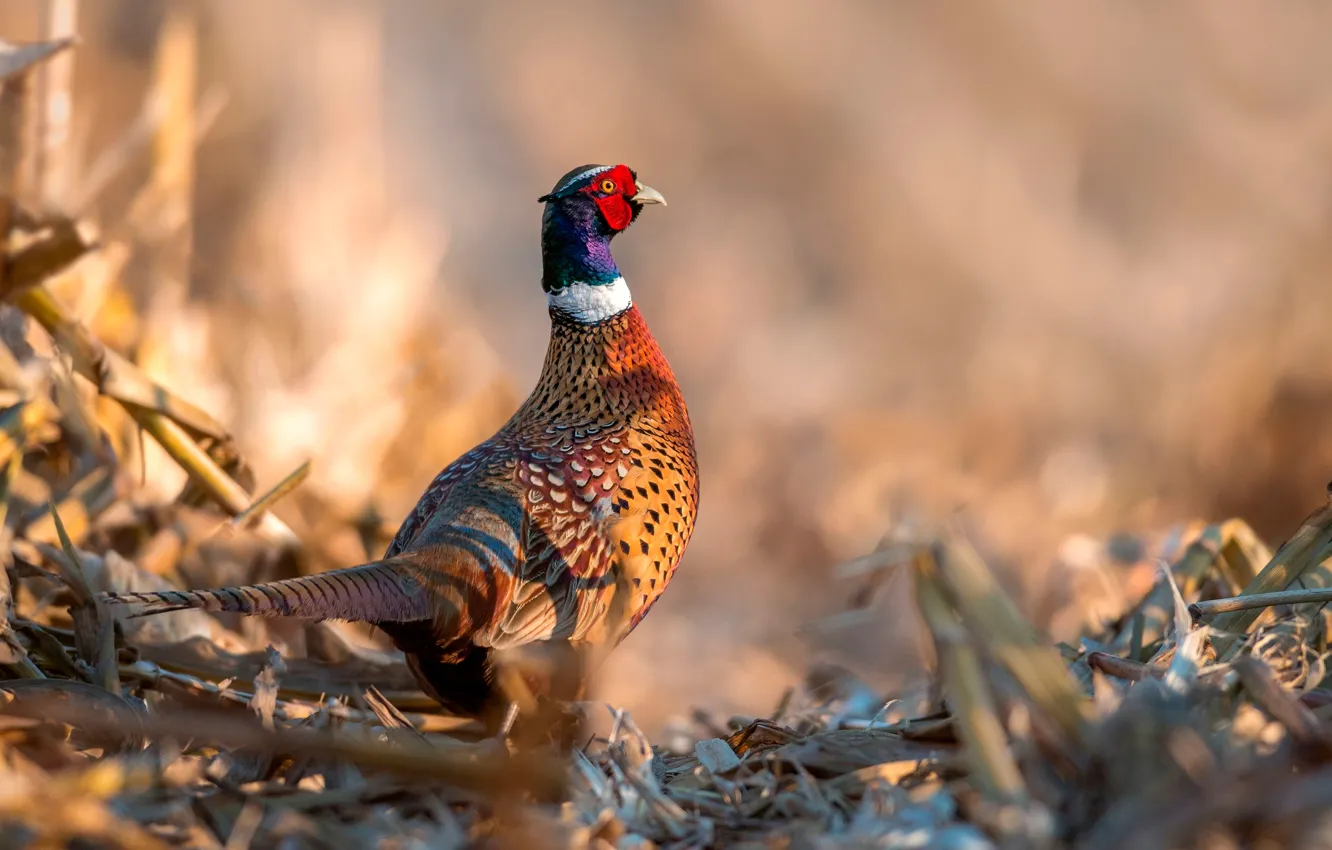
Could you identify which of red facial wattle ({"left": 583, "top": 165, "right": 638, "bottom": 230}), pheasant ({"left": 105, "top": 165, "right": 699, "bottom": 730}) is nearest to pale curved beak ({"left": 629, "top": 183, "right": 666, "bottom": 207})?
red facial wattle ({"left": 583, "top": 165, "right": 638, "bottom": 230})

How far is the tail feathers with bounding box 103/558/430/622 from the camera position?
2147mm

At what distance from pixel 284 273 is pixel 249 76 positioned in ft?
8.81

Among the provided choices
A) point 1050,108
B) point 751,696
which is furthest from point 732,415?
point 1050,108

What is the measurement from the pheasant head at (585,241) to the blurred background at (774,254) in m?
0.95

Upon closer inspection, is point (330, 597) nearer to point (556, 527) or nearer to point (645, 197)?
point (556, 527)

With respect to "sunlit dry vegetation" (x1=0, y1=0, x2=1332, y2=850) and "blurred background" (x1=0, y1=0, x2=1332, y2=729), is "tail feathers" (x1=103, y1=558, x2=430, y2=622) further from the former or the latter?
"blurred background" (x1=0, y1=0, x2=1332, y2=729)

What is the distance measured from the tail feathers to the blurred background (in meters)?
0.99

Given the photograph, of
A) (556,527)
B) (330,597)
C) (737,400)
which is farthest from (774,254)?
(330,597)

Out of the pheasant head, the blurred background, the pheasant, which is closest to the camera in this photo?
the pheasant

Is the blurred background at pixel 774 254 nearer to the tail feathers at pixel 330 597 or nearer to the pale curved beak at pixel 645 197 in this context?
the tail feathers at pixel 330 597

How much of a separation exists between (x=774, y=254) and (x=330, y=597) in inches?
298

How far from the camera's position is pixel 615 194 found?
3.68 m

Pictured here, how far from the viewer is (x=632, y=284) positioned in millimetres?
9250

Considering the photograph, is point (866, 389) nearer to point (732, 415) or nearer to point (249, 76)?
point (732, 415)
